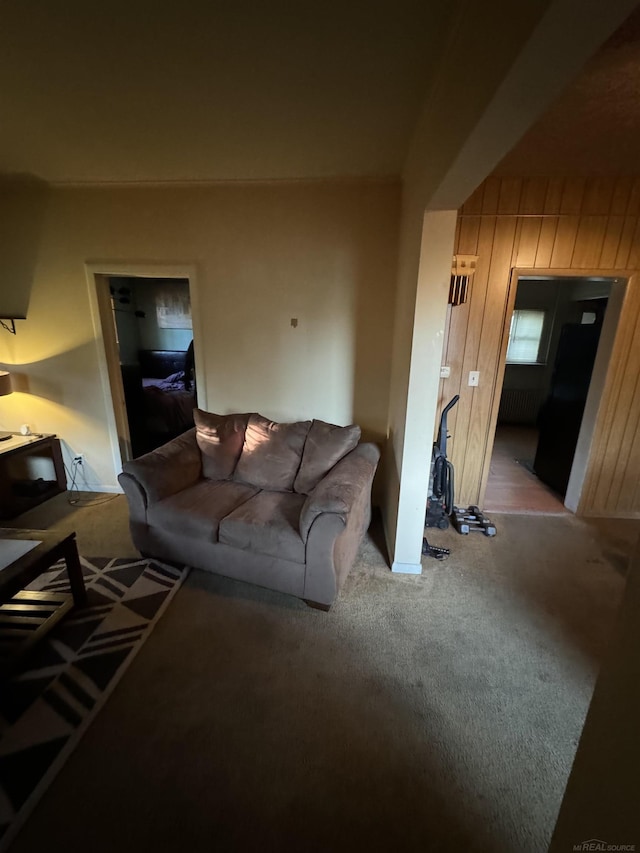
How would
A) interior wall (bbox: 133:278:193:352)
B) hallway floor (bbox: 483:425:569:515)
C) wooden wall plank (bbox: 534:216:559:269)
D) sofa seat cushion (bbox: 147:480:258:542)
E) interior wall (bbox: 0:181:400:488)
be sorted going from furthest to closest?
interior wall (bbox: 133:278:193:352), hallway floor (bbox: 483:425:569:515), interior wall (bbox: 0:181:400:488), wooden wall plank (bbox: 534:216:559:269), sofa seat cushion (bbox: 147:480:258:542)

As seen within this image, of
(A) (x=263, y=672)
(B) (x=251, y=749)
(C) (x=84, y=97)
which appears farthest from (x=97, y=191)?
(B) (x=251, y=749)

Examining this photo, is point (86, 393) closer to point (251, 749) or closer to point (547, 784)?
point (251, 749)

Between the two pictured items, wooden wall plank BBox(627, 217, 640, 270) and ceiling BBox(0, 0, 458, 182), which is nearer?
ceiling BBox(0, 0, 458, 182)

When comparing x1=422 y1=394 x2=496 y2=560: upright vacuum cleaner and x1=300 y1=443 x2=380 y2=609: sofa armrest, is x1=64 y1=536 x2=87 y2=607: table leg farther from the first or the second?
x1=422 y1=394 x2=496 y2=560: upright vacuum cleaner

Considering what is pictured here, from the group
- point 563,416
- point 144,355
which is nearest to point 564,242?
point 563,416

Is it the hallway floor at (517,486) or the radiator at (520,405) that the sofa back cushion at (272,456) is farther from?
the radiator at (520,405)

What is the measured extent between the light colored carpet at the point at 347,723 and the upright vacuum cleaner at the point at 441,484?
0.61 metres

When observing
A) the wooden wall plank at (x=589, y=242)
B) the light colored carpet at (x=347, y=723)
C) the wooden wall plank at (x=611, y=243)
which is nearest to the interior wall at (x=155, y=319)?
the light colored carpet at (x=347, y=723)

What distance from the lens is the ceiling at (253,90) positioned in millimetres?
1312

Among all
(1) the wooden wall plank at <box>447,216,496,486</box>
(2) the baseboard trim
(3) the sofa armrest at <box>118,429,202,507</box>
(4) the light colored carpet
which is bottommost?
(4) the light colored carpet

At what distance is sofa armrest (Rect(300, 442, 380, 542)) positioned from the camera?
188cm

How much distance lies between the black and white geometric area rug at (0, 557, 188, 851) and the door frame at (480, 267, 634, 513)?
8.95 ft

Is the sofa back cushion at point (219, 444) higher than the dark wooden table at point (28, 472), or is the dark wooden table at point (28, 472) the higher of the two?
the sofa back cushion at point (219, 444)

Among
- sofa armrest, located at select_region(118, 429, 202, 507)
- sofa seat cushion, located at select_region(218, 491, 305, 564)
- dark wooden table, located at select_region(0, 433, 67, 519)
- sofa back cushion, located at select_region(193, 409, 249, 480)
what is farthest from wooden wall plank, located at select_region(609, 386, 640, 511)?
dark wooden table, located at select_region(0, 433, 67, 519)
